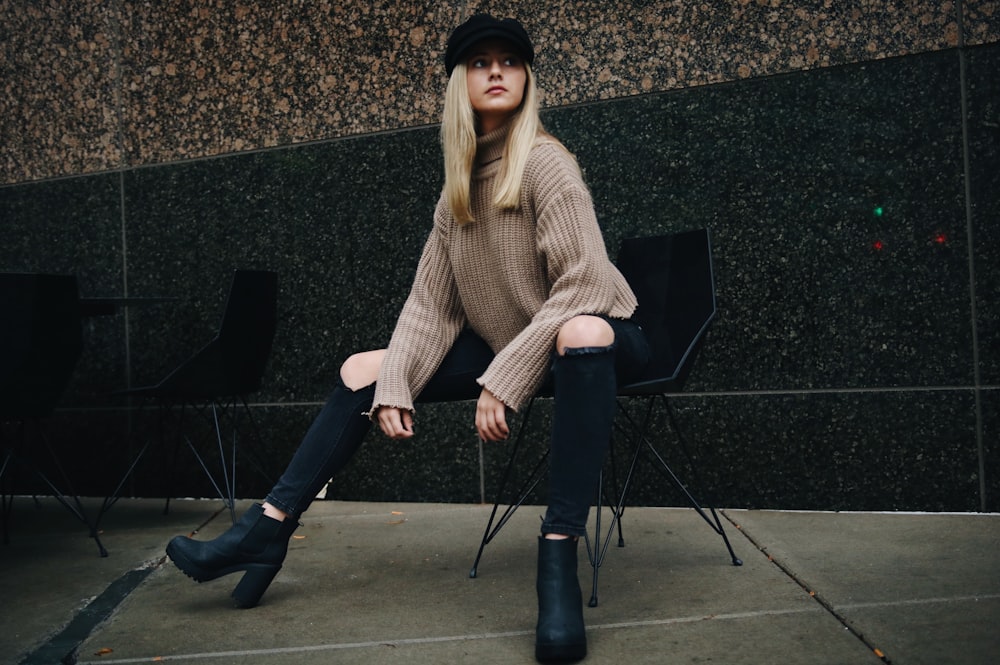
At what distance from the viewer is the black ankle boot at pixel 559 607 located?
2.16 metres

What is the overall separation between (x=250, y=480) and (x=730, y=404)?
94.8 inches

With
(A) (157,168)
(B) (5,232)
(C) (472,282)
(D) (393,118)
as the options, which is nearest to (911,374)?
(C) (472,282)

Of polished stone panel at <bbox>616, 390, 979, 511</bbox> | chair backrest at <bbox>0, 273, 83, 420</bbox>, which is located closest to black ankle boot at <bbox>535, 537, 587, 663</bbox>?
polished stone panel at <bbox>616, 390, 979, 511</bbox>

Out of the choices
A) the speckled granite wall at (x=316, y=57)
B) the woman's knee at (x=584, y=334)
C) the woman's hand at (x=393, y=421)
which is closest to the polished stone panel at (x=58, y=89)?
the speckled granite wall at (x=316, y=57)

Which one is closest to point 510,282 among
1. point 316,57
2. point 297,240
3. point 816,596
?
point 816,596

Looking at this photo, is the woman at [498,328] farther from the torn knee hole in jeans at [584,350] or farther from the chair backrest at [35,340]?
the chair backrest at [35,340]

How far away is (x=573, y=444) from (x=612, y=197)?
7.01ft

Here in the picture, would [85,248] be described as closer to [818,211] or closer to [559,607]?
[818,211]

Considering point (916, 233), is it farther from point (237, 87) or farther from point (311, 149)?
point (237, 87)

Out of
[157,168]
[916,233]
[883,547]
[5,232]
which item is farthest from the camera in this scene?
[5,232]

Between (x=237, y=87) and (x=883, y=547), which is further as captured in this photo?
(x=237, y=87)

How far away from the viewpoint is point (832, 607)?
2.50m

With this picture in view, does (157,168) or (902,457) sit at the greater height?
(157,168)

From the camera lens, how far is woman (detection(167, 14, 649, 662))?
233cm
